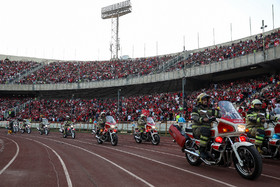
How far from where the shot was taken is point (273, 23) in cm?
4462

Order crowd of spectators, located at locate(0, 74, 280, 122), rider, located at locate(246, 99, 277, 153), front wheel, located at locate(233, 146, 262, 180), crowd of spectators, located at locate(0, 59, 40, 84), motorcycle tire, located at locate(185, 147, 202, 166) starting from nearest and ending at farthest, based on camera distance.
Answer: front wheel, located at locate(233, 146, 262, 180), motorcycle tire, located at locate(185, 147, 202, 166), rider, located at locate(246, 99, 277, 153), crowd of spectators, located at locate(0, 74, 280, 122), crowd of spectators, located at locate(0, 59, 40, 84)

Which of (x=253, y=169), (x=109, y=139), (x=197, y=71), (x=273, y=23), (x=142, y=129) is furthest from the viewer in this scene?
(x=273, y=23)

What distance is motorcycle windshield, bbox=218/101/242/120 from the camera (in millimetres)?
5934

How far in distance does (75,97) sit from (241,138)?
1887 inches

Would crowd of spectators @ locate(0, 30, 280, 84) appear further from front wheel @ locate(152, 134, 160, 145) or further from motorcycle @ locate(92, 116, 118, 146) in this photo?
motorcycle @ locate(92, 116, 118, 146)

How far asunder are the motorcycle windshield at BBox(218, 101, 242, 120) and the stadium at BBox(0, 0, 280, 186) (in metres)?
1.41

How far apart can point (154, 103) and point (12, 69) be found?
36.8 meters

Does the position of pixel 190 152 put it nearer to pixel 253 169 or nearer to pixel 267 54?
pixel 253 169

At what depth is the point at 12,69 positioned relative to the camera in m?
55.1

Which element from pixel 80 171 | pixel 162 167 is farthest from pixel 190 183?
pixel 80 171

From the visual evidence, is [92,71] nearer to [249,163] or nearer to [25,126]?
[25,126]

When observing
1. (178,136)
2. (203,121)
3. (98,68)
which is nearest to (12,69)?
(98,68)

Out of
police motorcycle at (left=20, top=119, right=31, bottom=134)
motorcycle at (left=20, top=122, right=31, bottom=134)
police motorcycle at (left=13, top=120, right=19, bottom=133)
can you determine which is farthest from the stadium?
police motorcycle at (left=13, top=120, right=19, bottom=133)

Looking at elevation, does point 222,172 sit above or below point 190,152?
below
